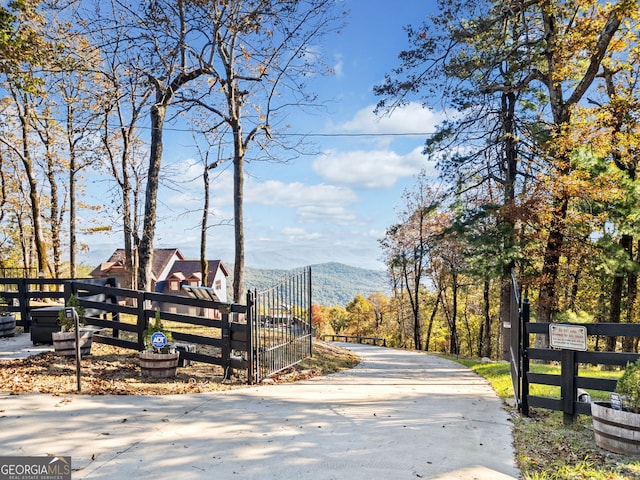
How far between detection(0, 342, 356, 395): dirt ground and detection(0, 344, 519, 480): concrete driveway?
445 millimetres

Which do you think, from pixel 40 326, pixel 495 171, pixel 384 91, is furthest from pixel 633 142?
pixel 40 326

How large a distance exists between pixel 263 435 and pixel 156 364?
10.4 ft

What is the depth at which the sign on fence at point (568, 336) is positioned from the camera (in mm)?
4594

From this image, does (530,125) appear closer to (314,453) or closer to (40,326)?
(314,453)

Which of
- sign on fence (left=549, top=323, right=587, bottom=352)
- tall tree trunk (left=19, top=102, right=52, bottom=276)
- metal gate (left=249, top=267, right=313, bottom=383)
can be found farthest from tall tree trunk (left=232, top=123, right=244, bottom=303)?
tall tree trunk (left=19, top=102, right=52, bottom=276)

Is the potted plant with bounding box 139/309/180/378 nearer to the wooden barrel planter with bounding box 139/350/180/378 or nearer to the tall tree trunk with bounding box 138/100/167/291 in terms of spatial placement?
the wooden barrel planter with bounding box 139/350/180/378

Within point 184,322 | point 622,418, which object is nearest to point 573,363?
point 622,418

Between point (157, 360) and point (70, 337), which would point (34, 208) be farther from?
point (157, 360)

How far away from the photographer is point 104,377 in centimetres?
656

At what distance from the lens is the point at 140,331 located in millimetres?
7637

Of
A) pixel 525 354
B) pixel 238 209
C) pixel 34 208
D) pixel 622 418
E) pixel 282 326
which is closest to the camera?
pixel 622 418

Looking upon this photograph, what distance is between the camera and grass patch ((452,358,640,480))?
3.44 meters

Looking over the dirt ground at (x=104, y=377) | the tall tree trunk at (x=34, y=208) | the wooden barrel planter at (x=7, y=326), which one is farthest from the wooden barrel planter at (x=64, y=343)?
the tall tree trunk at (x=34, y=208)

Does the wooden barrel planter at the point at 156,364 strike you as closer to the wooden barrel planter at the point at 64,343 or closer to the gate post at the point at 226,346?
the gate post at the point at 226,346
